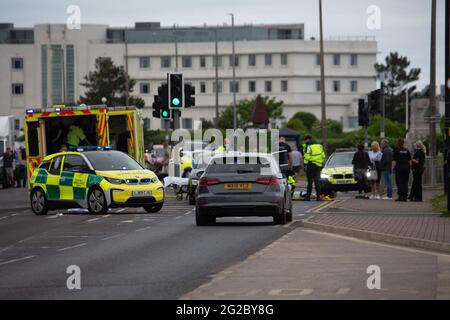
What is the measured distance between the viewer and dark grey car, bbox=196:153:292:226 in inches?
1030

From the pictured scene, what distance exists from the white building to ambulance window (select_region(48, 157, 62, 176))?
107817 mm

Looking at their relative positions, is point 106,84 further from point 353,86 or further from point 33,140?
point 33,140

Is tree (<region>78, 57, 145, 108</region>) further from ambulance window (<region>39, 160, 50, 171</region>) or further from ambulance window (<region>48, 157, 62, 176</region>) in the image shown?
ambulance window (<region>48, 157, 62, 176</region>)

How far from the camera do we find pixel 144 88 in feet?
480

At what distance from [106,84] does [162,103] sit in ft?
297

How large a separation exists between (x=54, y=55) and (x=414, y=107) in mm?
71098

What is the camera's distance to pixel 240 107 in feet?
416

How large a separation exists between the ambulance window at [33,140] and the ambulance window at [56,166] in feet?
21.6

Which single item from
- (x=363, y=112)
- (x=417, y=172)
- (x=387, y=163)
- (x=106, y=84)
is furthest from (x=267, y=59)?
(x=417, y=172)

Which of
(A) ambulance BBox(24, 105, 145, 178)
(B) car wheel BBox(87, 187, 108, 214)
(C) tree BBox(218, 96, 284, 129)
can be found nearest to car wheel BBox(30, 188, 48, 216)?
(B) car wheel BBox(87, 187, 108, 214)

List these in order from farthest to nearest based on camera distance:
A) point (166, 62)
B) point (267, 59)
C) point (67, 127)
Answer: point (166, 62)
point (267, 59)
point (67, 127)
